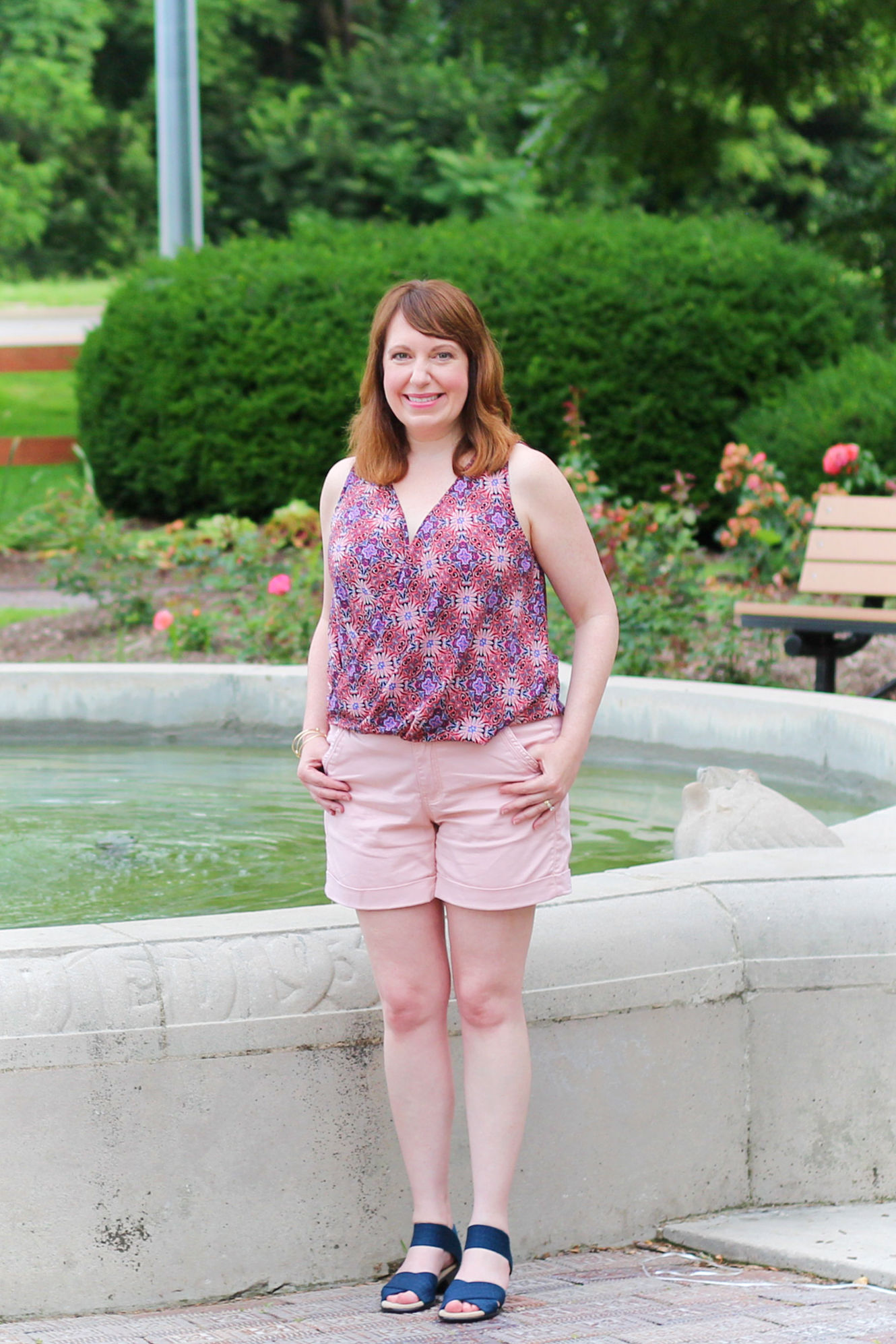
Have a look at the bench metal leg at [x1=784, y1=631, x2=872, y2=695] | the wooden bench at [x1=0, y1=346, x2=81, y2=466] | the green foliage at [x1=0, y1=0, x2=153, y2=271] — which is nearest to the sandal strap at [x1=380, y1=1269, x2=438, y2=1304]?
the bench metal leg at [x1=784, y1=631, x2=872, y2=695]

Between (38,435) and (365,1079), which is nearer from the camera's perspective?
(365,1079)

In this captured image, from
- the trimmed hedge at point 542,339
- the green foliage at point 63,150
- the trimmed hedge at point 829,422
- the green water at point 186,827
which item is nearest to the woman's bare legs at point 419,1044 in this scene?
the green water at point 186,827

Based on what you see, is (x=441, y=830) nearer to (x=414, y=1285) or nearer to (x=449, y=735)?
(x=449, y=735)

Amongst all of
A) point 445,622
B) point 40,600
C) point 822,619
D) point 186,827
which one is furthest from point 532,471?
point 40,600

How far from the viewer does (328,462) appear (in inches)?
516

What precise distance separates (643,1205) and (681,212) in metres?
20.5

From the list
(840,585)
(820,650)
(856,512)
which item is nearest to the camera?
(820,650)

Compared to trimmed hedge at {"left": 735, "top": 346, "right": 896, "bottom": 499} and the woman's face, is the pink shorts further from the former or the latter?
trimmed hedge at {"left": 735, "top": 346, "right": 896, "bottom": 499}

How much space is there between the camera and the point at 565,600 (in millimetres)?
2682

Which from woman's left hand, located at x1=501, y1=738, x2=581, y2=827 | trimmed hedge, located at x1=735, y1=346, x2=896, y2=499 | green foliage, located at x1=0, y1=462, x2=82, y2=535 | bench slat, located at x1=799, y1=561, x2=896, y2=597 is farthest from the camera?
green foliage, located at x1=0, y1=462, x2=82, y2=535

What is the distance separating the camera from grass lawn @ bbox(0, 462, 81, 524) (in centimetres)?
1585

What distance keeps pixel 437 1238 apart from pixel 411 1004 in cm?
37

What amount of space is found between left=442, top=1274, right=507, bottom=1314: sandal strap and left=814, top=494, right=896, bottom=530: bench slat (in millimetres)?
5521

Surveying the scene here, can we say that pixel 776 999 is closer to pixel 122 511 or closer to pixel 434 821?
pixel 434 821
